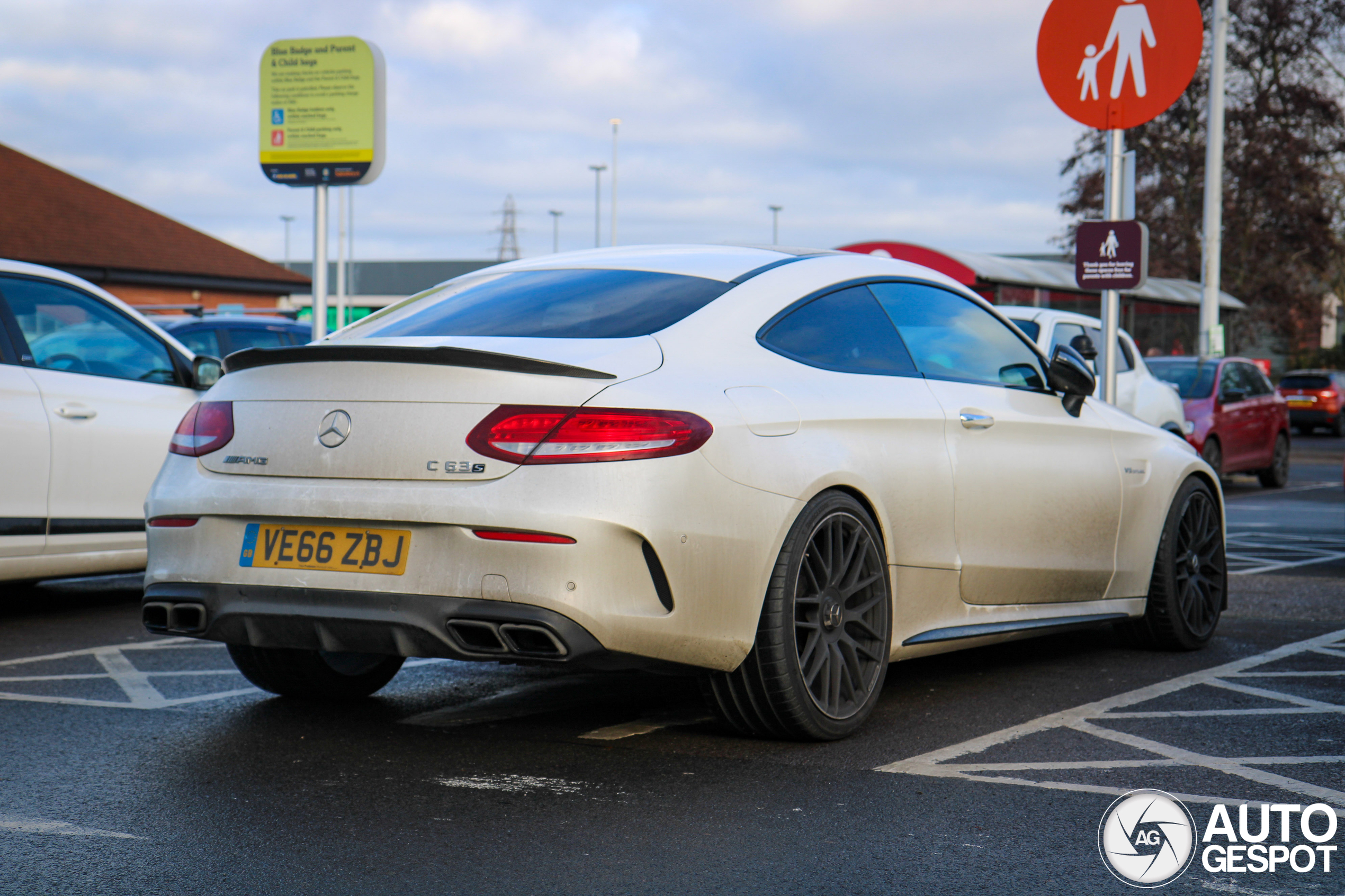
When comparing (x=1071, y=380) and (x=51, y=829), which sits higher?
(x=1071, y=380)

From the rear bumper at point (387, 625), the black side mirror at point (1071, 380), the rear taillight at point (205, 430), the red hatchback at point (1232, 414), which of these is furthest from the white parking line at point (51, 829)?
the red hatchback at point (1232, 414)

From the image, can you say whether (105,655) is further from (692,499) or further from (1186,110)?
→ (1186,110)

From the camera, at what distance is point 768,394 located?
14.5ft

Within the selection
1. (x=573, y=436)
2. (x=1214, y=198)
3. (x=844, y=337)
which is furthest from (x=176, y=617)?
(x=1214, y=198)

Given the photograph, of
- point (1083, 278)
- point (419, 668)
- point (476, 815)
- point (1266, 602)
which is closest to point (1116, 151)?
point (1083, 278)

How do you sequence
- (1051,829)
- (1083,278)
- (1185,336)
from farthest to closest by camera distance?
(1185,336)
(1083,278)
(1051,829)

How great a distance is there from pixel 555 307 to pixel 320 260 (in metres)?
10.1

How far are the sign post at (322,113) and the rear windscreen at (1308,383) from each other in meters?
27.6

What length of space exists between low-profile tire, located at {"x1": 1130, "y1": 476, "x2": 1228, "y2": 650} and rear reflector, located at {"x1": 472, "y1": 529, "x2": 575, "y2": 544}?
3371 mm

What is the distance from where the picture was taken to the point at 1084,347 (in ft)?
31.7

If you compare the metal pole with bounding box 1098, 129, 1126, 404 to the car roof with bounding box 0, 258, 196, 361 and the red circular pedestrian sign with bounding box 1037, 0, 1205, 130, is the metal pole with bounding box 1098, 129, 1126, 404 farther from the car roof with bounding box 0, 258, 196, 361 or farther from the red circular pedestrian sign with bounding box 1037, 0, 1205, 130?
the car roof with bounding box 0, 258, 196, 361

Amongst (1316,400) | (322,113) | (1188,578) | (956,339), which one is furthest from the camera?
(1316,400)

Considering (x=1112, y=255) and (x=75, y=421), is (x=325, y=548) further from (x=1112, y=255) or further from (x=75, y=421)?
(x=1112, y=255)

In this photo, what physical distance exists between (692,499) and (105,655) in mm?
3222
